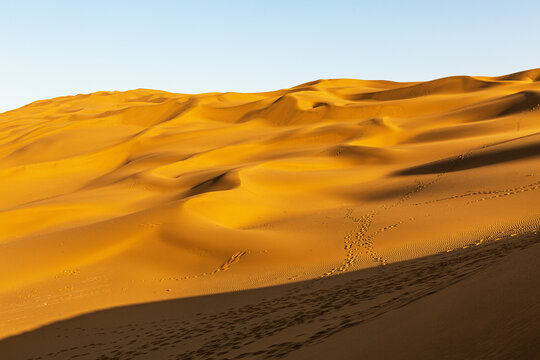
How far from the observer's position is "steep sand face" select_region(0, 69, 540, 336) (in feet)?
34.2

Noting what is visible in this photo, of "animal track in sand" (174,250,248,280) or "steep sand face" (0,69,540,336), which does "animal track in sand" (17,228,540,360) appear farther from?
"animal track in sand" (174,250,248,280)

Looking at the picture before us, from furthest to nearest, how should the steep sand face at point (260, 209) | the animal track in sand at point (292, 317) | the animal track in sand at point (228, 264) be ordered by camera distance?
the animal track in sand at point (228, 264) → the steep sand face at point (260, 209) → the animal track in sand at point (292, 317)

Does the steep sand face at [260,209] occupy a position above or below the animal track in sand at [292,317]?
above

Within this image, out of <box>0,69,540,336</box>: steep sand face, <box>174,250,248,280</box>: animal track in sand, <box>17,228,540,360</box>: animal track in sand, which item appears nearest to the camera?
<box>17,228,540,360</box>: animal track in sand

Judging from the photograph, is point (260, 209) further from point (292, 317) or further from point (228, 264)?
point (292, 317)

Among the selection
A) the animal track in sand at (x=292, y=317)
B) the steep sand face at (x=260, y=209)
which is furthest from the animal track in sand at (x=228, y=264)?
the animal track in sand at (x=292, y=317)

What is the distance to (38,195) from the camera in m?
29.1

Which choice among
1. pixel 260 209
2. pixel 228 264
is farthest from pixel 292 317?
pixel 260 209

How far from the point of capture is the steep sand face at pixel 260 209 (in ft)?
34.2

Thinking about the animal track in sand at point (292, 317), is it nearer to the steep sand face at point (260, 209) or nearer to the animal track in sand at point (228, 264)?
the steep sand face at point (260, 209)

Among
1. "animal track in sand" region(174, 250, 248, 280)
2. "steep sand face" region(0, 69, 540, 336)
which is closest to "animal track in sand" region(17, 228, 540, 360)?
"steep sand face" region(0, 69, 540, 336)

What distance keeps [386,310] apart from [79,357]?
486cm

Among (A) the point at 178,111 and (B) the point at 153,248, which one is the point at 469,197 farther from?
(A) the point at 178,111

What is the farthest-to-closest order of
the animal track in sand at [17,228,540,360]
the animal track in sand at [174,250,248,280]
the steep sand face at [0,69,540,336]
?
the animal track in sand at [174,250,248,280] → the steep sand face at [0,69,540,336] → the animal track in sand at [17,228,540,360]
